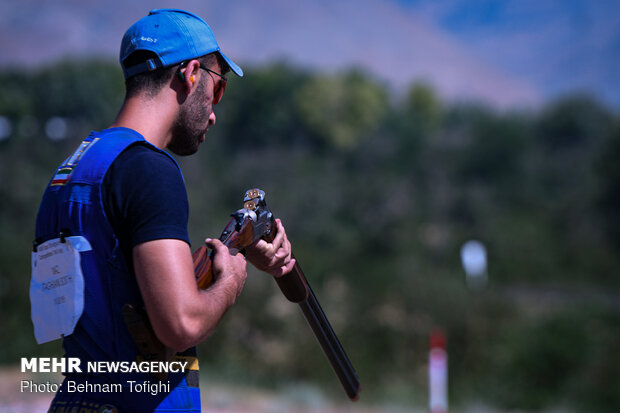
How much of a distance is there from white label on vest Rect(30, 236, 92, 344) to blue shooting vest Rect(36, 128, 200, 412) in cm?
2

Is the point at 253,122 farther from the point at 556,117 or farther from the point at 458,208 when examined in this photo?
the point at 556,117

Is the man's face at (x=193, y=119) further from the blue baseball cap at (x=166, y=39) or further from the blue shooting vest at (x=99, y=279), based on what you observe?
the blue shooting vest at (x=99, y=279)

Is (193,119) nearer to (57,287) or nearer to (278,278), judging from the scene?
(57,287)

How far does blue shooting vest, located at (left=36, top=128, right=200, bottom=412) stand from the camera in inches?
65.7

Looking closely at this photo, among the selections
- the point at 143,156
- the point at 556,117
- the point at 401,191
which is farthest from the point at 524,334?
the point at 556,117

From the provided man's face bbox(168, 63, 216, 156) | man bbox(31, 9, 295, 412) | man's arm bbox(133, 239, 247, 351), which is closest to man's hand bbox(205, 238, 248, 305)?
man bbox(31, 9, 295, 412)

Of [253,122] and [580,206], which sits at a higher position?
[253,122]

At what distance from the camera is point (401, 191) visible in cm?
3825

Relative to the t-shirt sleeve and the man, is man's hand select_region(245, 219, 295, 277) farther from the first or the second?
the t-shirt sleeve

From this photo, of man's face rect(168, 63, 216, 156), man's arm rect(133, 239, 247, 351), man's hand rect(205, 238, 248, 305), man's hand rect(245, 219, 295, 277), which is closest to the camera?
man's arm rect(133, 239, 247, 351)

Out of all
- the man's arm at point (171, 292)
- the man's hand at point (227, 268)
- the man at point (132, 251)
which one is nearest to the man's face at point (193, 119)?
the man at point (132, 251)

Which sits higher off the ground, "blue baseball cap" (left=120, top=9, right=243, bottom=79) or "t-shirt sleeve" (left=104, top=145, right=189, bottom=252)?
"blue baseball cap" (left=120, top=9, right=243, bottom=79)

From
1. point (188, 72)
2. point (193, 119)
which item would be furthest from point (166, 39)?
point (193, 119)

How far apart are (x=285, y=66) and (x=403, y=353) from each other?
46.0 metres
